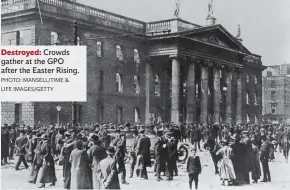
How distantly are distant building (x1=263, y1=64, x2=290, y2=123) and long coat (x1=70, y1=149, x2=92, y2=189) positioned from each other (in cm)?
3991

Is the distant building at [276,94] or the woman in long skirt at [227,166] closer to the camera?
the woman in long skirt at [227,166]

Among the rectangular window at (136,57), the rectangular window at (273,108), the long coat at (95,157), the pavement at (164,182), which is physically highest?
the rectangular window at (136,57)

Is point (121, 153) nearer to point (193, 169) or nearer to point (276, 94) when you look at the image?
point (193, 169)

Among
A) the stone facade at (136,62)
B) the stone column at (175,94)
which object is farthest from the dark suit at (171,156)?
the stone column at (175,94)

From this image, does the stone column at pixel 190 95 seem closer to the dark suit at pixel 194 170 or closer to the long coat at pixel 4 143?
the long coat at pixel 4 143

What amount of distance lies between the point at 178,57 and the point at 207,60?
4616 millimetres

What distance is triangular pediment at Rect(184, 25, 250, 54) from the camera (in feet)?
131

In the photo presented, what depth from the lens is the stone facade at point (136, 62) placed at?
29531 millimetres

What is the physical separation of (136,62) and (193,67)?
5.11 m

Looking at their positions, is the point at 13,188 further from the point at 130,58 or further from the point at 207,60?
the point at 207,60

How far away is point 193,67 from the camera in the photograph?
132 feet

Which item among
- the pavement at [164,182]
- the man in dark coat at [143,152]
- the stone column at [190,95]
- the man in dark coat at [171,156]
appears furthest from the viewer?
the stone column at [190,95]

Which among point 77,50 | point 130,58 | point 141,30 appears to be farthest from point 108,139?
point 141,30

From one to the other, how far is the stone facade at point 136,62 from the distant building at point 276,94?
8.29 meters
